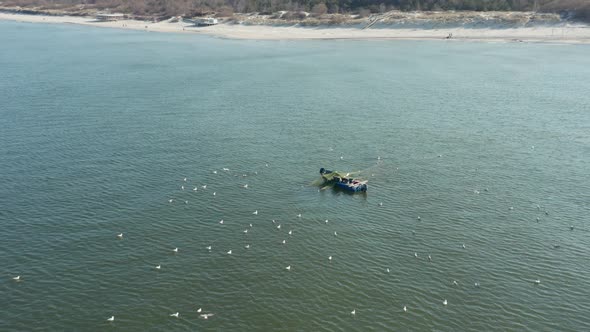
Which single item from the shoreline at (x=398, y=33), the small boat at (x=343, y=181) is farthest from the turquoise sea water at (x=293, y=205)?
the shoreline at (x=398, y=33)

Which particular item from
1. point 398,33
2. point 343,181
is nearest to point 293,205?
point 343,181

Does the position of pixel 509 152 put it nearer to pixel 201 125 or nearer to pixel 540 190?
pixel 540 190

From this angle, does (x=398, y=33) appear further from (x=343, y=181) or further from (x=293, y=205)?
(x=293, y=205)

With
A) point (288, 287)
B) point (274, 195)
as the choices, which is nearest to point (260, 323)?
point (288, 287)

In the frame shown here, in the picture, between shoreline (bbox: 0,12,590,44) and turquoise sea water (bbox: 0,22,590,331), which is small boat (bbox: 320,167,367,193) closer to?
turquoise sea water (bbox: 0,22,590,331)

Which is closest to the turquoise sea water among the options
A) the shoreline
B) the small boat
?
the small boat
